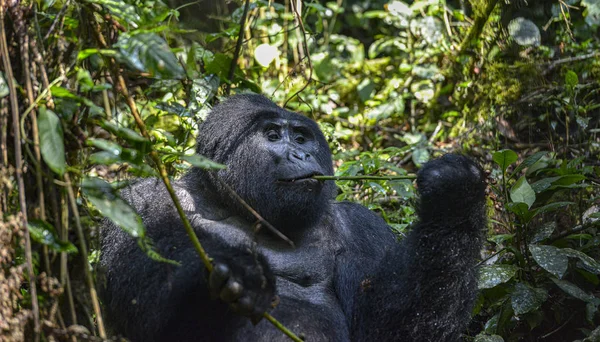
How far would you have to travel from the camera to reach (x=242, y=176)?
4.06m

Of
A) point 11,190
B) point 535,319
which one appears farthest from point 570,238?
point 11,190

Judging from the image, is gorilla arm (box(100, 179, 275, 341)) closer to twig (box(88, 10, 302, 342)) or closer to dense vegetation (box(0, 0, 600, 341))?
twig (box(88, 10, 302, 342))

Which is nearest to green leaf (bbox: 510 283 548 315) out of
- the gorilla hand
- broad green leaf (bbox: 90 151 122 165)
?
the gorilla hand

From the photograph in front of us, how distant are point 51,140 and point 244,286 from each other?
3.05ft

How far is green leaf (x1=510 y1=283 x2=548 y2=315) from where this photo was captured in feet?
13.2

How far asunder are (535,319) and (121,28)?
281 cm

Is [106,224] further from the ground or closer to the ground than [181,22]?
closer to the ground

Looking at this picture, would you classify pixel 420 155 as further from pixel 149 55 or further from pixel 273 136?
pixel 149 55

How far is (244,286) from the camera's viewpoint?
9.41ft

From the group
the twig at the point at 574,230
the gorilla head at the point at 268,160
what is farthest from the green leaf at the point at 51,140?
the twig at the point at 574,230

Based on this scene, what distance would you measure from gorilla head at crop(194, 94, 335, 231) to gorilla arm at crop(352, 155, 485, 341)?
0.59 metres

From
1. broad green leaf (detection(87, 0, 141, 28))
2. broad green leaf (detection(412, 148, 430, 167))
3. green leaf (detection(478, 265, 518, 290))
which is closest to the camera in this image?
broad green leaf (detection(87, 0, 141, 28))

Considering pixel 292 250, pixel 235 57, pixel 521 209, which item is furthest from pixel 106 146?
pixel 235 57

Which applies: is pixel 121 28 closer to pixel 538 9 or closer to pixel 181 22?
pixel 181 22
